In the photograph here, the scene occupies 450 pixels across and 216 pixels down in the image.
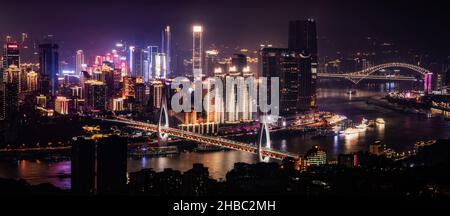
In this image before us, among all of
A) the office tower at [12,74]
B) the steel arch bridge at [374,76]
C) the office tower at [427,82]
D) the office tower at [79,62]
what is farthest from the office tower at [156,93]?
the office tower at [427,82]

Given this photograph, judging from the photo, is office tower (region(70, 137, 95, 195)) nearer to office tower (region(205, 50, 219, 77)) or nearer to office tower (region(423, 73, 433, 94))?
office tower (region(205, 50, 219, 77))

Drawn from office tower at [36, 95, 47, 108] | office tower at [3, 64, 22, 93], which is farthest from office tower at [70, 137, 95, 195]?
office tower at [3, 64, 22, 93]

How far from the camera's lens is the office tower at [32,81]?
11.0m

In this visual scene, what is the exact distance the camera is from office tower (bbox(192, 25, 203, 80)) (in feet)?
41.2

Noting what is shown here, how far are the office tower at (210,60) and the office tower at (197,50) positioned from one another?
121mm

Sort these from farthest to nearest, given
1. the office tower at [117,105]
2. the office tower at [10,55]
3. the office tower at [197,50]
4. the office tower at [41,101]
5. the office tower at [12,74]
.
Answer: the office tower at [197,50], the office tower at [10,55], the office tower at [12,74], the office tower at [117,105], the office tower at [41,101]

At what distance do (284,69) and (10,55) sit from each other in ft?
15.8

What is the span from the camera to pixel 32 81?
1118cm

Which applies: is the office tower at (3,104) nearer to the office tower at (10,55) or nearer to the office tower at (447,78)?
the office tower at (10,55)

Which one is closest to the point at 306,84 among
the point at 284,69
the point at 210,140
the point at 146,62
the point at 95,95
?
the point at 284,69

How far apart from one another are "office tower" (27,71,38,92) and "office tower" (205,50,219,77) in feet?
10.9

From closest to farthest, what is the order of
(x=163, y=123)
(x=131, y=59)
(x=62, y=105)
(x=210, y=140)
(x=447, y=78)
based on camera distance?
(x=210, y=140) < (x=163, y=123) < (x=62, y=105) < (x=131, y=59) < (x=447, y=78)

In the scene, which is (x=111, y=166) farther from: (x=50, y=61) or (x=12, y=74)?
(x=50, y=61)

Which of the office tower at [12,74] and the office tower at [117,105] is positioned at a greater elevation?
the office tower at [12,74]
